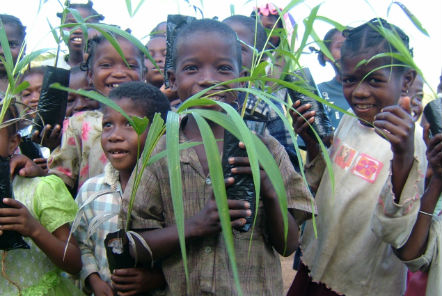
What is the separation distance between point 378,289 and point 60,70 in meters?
1.49

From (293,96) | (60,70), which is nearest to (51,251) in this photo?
(60,70)

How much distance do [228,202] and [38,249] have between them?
93 centimetres

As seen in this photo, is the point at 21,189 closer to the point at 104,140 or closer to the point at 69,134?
the point at 104,140

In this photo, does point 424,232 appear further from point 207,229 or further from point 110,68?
point 110,68

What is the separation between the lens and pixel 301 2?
5.37ft

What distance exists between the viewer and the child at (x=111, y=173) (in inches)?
79.3

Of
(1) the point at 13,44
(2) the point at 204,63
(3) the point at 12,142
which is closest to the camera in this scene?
(2) the point at 204,63

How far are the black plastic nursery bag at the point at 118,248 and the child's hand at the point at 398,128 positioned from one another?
846 millimetres

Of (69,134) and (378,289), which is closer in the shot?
(378,289)

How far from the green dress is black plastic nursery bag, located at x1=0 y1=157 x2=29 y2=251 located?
0.20m

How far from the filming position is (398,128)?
1.64 meters

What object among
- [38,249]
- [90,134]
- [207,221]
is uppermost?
[207,221]

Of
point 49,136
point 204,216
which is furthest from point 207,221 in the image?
point 49,136

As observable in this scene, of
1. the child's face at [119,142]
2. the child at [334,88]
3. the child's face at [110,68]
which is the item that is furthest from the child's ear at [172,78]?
the child at [334,88]
